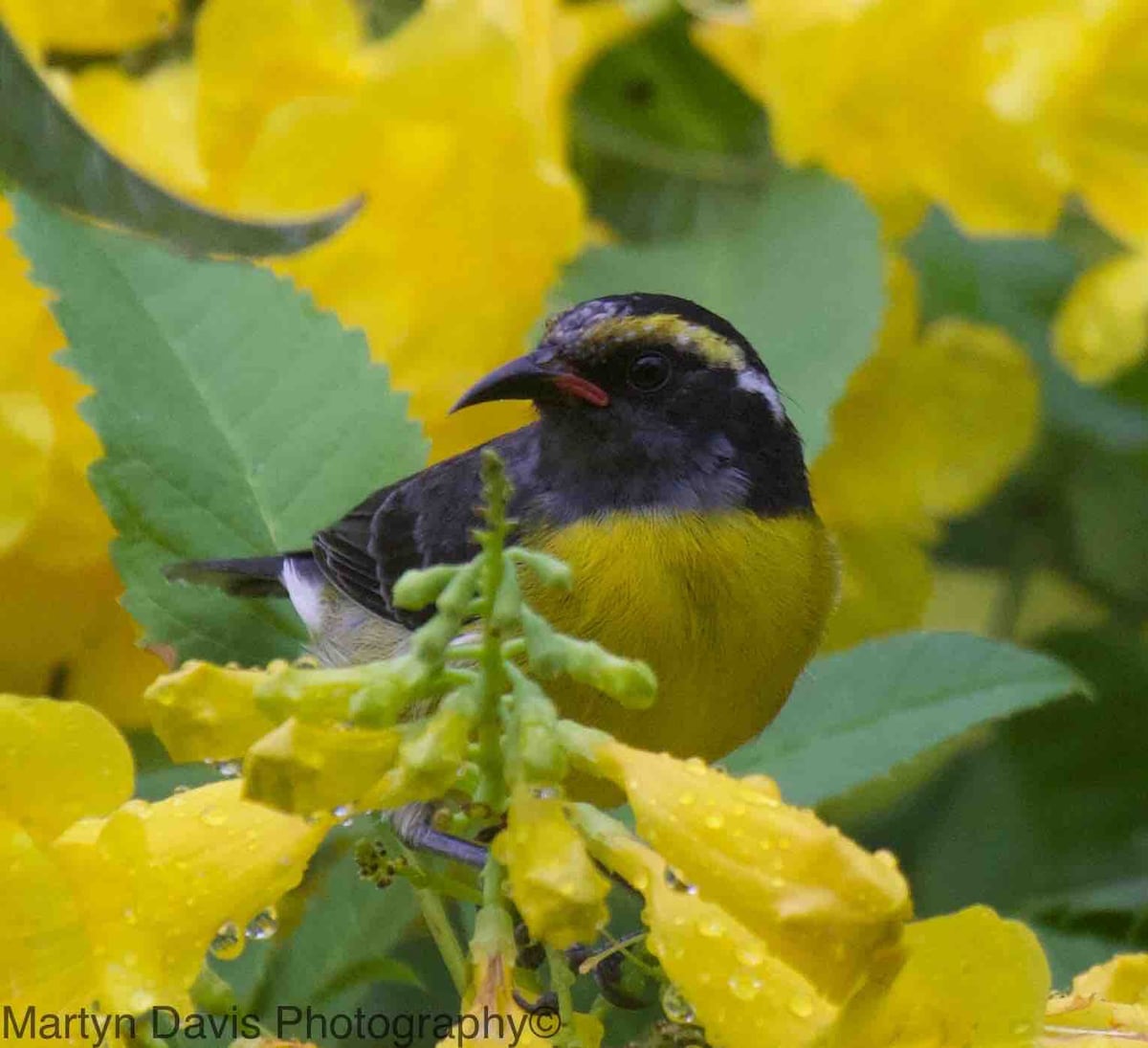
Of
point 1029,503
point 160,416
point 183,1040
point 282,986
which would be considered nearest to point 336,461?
point 160,416

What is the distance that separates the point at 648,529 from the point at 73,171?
1.39m

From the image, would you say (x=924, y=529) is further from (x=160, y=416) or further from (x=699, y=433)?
(x=160, y=416)

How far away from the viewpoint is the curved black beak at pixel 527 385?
6.19 feet

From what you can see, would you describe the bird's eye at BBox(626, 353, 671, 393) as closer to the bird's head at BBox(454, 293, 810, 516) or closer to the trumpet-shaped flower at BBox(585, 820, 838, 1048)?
the bird's head at BBox(454, 293, 810, 516)

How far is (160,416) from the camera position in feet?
5.62

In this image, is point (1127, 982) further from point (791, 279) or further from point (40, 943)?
point (791, 279)

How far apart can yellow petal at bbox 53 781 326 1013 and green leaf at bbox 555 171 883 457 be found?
1015 mm

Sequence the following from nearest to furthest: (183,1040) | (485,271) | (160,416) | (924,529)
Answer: (183,1040)
(160,416)
(485,271)
(924,529)

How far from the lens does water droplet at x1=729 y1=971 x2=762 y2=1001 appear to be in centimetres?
93

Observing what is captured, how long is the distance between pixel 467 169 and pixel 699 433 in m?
0.60

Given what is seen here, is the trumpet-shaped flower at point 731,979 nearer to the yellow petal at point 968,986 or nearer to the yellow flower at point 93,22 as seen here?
the yellow petal at point 968,986

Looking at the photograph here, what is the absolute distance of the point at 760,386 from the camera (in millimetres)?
2422

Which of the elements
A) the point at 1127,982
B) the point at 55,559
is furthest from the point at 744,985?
the point at 55,559

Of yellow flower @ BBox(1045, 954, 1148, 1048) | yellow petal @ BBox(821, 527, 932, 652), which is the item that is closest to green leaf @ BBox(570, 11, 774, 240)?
yellow petal @ BBox(821, 527, 932, 652)
